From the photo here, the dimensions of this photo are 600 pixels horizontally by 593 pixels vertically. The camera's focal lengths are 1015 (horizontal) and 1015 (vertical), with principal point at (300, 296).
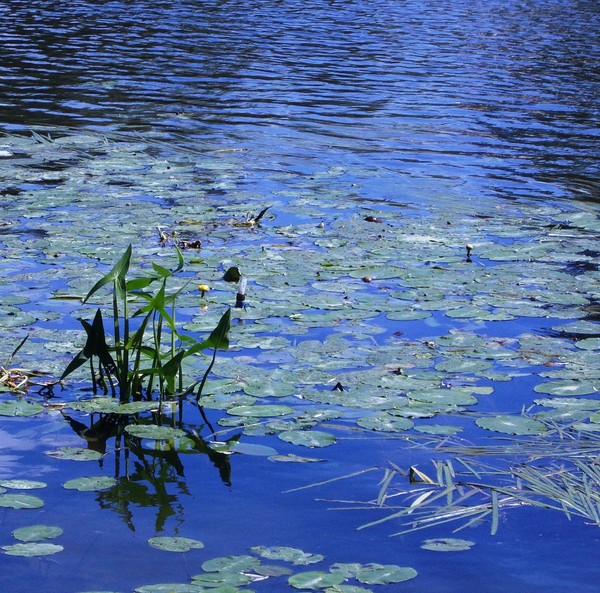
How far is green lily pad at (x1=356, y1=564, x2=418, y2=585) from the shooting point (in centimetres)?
260

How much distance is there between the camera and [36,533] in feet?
9.05

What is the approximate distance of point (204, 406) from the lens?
11.8ft

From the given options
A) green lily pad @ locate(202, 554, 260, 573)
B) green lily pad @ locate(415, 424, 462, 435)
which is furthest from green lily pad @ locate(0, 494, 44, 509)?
green lily pad @ locate(415, 424, 462, 435)

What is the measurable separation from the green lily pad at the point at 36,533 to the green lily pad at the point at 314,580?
0.68m

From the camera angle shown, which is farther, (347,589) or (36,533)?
(36,533)

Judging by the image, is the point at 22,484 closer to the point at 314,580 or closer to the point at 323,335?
the point at 314,580

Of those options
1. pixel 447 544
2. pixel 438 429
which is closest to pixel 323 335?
pixel 438 429

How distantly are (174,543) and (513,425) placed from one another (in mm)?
1306

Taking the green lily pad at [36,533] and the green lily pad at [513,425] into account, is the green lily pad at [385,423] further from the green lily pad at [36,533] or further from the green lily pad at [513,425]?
the green lily pad at [36,533]

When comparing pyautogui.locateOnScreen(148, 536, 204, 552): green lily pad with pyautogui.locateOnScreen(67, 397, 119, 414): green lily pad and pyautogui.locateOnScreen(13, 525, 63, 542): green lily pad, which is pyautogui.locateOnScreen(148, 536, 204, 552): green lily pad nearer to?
pyautogui.locateOnScreen(13, 525, 63, 542): green lily pad

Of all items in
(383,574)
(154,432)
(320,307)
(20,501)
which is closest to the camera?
(383,574)

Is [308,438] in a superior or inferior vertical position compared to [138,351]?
inferior

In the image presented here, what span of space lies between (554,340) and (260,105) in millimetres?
6940

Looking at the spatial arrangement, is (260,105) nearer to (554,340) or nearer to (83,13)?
(554,340)
